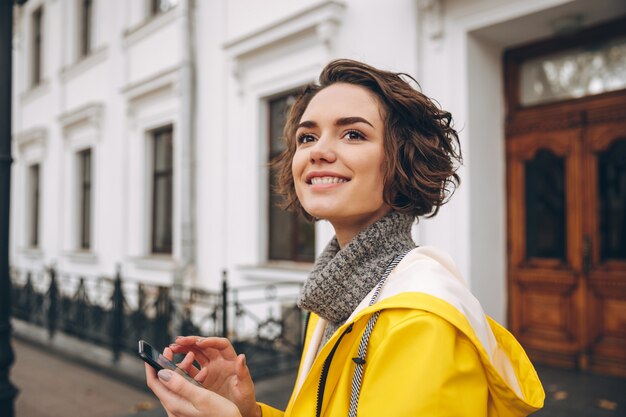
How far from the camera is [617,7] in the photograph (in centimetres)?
454

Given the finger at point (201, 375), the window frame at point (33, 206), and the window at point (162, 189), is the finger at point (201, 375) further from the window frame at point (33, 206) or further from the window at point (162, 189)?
the window frame at point (33, 206)

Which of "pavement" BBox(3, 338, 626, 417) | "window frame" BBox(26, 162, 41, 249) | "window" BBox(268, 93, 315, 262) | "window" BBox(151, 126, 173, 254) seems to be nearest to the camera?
"pavement" BBox(3, 338, 626, 417)

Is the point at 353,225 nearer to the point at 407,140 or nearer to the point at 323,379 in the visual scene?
the point at 407,140

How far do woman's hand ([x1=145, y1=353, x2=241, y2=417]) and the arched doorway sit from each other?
4.74m

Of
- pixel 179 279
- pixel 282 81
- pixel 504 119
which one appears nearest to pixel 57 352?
pixel 179 279

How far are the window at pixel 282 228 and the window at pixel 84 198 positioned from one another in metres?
→ 6.20

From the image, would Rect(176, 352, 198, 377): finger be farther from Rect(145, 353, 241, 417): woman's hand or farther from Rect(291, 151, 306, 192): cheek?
Rect(291, 151, 306, 192): cheek

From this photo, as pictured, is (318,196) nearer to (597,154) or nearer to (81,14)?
(597,154)

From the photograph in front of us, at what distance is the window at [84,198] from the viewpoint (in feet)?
39.1

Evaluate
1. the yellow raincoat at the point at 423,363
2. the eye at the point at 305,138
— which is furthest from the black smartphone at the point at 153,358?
the eye at the point at 305,138

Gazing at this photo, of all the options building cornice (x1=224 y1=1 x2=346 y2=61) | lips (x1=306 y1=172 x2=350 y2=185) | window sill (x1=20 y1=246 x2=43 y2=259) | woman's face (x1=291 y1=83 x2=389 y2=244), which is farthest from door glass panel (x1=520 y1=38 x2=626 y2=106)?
window sill (x1=20 y1=246 x2=43 y2=259)

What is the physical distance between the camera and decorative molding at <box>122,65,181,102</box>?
8523mm

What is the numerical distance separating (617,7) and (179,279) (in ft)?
21.7

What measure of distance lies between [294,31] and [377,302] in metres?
6.02
